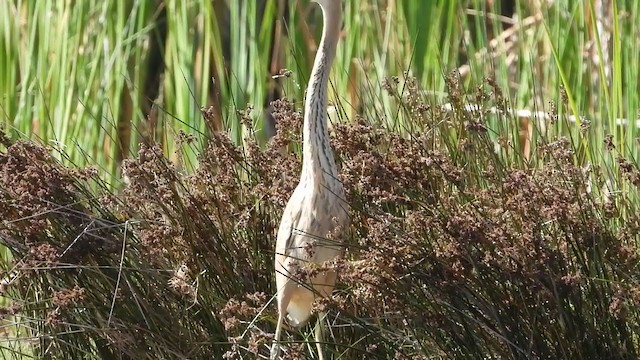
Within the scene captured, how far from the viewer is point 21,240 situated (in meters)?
3.34

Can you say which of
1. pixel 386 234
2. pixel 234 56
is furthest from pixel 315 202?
pixel 234 56

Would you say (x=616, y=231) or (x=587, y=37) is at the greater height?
(x=587, y=37)

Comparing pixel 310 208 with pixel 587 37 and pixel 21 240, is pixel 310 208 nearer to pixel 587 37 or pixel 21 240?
pixel 21 240

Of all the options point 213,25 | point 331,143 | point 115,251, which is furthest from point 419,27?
point 115,251

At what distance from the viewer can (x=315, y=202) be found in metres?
3.26

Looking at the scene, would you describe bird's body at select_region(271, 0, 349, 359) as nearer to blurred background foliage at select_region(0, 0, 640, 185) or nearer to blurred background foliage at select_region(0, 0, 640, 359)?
blurred background foliage at select_region(0, 0, 640, 359)

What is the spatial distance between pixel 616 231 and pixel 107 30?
9.48 feet

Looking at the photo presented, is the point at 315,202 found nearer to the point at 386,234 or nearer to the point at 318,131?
the point at 318,131

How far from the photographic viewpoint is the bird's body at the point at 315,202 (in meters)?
3.23

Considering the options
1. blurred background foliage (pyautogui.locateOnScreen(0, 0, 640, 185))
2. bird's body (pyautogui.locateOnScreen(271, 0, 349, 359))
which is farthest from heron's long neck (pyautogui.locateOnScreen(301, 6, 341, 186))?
blurred background foliage (pyautogui.locateOnScreen(0, 0, 640, 185))

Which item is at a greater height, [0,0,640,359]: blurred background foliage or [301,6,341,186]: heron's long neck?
[301,6,341,186]: heron's long neck

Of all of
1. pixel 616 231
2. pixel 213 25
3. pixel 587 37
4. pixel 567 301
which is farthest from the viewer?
pixel 213 25

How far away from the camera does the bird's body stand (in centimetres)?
323

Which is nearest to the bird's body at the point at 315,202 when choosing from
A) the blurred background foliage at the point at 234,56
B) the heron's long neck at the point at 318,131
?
the heron's long neck at the point at 318,131
